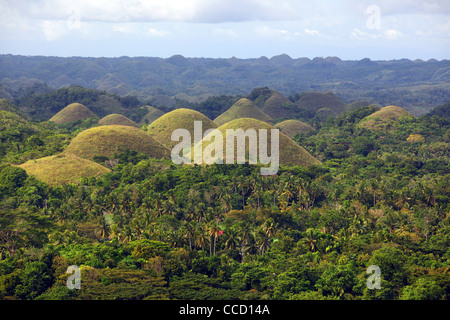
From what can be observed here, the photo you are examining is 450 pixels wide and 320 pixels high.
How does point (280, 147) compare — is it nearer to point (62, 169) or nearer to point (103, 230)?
point (62, 169)

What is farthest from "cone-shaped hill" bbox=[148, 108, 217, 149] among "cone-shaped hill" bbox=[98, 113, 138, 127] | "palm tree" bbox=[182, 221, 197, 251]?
"palm tree" bbox=[182, 221, 197, 251]

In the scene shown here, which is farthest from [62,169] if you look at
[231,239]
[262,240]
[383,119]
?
[383,119]

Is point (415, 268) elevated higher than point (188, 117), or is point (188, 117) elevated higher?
point (188, 117)

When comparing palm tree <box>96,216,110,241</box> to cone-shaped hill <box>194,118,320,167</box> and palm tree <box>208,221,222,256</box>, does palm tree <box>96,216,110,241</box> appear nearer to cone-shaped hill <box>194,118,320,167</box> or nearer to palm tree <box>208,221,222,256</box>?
palm tree <box>208,221,222,256</box>
